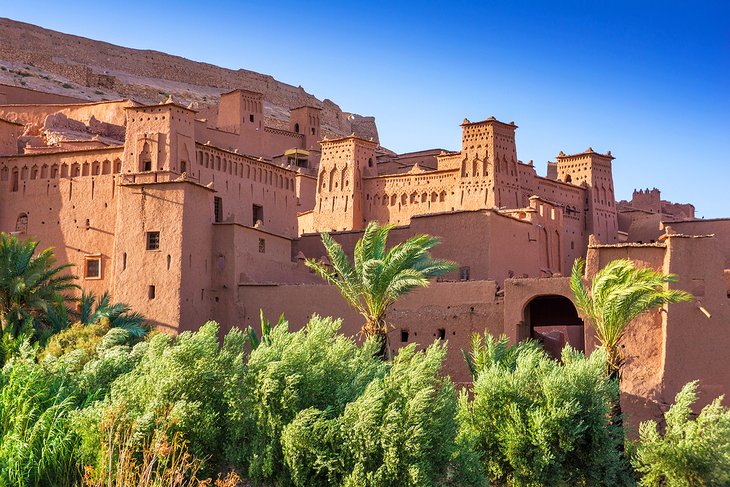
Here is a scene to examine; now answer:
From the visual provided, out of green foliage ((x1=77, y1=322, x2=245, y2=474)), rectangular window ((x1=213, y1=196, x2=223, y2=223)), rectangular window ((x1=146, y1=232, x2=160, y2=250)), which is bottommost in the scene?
green foliage ((x1=77, y1=322, x2=245, y2=474))

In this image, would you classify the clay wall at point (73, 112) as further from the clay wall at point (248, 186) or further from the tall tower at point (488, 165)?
the tall tower at point (488, 165)

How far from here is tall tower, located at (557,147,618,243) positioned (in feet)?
157

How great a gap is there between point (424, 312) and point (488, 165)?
14545 mm

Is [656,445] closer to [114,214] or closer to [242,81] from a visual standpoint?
[114,214]

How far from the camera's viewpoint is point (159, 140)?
36406 millimetres

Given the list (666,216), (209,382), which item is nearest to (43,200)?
(209,382)

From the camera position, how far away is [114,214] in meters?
35.7

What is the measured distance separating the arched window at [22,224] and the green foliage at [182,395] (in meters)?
15.2

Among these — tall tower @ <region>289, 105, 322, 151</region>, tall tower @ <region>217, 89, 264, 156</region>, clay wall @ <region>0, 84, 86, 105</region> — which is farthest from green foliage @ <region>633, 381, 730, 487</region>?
tall tower @ <region>289, 105, 322, 151</region>

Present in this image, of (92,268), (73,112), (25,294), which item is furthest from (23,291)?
(73,112)

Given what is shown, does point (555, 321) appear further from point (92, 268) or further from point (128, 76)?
point (128, 76)

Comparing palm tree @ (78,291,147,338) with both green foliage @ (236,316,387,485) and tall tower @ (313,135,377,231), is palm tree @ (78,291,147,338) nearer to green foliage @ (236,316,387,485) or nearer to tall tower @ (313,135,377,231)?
green foliage @ (236,316,387,485)

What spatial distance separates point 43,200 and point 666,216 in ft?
78.9

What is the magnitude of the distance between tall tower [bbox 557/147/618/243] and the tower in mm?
4272
